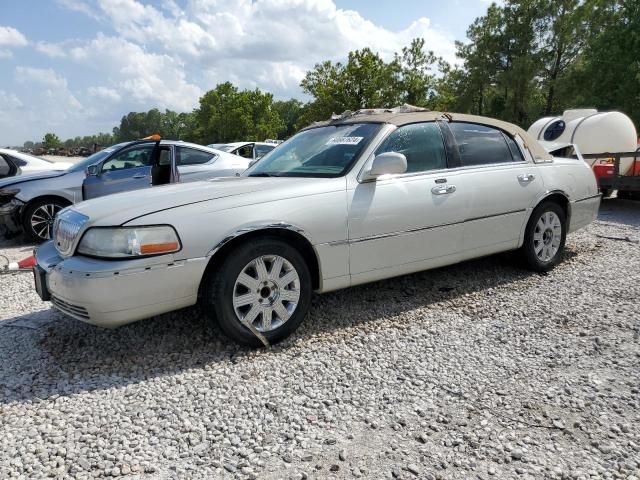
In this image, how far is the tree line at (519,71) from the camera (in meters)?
27.6

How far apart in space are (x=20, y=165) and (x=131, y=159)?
250 cm

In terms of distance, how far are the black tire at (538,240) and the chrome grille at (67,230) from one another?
3897 millimetres

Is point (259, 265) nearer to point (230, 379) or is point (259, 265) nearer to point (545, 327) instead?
point (230, 379)

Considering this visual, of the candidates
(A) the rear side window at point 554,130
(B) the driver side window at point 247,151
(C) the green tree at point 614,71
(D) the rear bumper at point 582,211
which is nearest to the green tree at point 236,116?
(C) the green tree at point 614,71

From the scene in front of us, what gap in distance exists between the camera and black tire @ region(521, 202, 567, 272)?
4.76 meters

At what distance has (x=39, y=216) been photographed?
24.5 feet

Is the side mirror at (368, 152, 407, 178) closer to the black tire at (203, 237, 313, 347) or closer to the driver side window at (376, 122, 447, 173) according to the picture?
the driver side window at (376, 122, 447, 173)

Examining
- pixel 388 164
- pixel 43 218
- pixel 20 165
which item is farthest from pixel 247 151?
pixel 388 164

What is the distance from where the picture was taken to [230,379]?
9.75 ft

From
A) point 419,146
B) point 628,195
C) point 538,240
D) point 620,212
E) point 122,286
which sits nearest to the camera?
point 122,286

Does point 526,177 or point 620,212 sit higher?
point 526,177

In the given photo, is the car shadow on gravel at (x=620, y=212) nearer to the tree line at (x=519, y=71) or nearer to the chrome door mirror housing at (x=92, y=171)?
the chrome door mirror housing at (x=92, y=171)

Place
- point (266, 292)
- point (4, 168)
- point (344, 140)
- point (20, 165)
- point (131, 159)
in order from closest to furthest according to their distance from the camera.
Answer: point (266, 292) → point (344, 140) → point (131, 159) → point (4, 168) → point (20, 165)

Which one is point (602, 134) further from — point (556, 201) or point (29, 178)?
point (29, 178)
